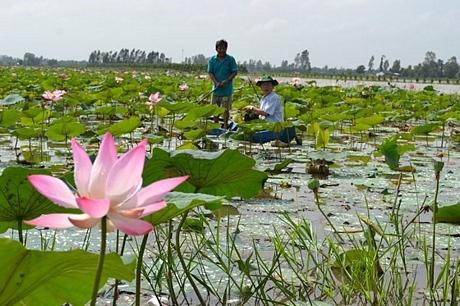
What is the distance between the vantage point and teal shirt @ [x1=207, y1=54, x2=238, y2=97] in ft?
20.9

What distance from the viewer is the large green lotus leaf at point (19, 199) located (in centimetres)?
117

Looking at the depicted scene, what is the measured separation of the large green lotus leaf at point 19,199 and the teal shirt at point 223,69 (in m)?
5.20

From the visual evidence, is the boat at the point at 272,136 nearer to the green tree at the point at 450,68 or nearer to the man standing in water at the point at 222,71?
the man standing in water at the point at 222,71

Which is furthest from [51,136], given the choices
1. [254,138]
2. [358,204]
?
[358,204]

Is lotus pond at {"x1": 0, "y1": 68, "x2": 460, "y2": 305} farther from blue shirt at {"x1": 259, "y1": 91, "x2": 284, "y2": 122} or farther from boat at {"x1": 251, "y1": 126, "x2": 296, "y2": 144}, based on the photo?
blue shirt at {"x1": 259, "y1": 91, "x2": 284, "y2": 122}

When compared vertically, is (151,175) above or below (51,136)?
above

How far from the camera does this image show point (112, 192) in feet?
2.28

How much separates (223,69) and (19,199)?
5278 millimetres

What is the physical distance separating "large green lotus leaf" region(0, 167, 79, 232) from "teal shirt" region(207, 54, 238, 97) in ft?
17.1

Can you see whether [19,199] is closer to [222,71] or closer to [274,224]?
[274,224]

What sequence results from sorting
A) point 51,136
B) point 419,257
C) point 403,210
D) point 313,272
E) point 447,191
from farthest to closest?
point 51,136
point 447,191
point 403,210
point 419,257
point 313,272

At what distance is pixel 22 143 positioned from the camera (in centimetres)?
529

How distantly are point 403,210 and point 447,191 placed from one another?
568mm

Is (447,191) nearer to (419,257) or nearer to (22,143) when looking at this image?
(419,257)
